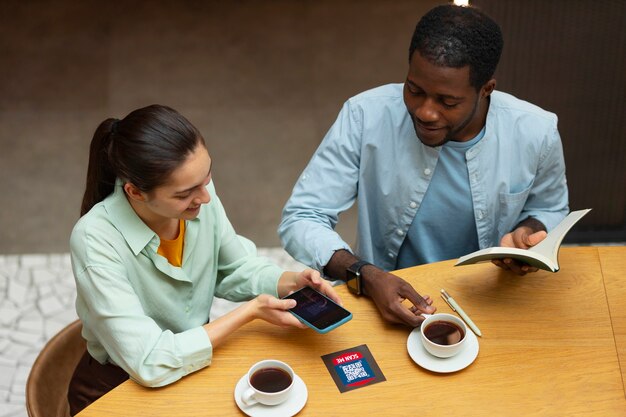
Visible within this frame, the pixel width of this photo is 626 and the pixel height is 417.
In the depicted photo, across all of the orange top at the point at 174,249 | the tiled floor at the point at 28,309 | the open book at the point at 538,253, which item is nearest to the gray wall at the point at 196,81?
the tiled floor at the point at 28,309

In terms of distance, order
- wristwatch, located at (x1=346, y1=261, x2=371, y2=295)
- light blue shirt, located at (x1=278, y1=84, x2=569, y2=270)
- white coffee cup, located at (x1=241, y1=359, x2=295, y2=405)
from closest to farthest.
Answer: white coffee cup, located at (x1=241, y1=359, x2=295, y2=405) → wristwatch, located at (x1=346, y1=261, x2=371, y2=295) → light blue shirt, located at (x1=278, y1=84, x2=569, y2=270)

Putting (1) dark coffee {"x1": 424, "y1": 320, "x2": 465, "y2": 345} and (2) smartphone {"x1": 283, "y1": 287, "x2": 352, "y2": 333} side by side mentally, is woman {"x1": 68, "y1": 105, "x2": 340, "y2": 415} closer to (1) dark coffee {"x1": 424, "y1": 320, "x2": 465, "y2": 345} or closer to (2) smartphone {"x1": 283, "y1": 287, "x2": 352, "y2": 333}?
(2) smartphone {"x1": 283, "y1": 287, "x2": 352, "y2": 333}

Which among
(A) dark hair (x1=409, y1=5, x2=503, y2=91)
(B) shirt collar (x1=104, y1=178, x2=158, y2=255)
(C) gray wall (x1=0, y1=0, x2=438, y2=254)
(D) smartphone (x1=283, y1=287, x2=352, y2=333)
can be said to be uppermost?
(A) dark hair (x1=409, y1=5, x2=503, y2=91)

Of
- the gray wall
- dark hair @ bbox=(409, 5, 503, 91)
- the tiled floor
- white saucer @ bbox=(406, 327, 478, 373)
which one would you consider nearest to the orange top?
white saucer @ bbox=(406, 327, 478, 373)

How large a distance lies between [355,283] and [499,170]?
589 millimetres

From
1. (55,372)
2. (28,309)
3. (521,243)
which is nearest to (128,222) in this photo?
(55,372)

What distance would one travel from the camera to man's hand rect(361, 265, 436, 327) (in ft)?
5.92

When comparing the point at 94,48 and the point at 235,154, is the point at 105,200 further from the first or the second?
the point at 94,48

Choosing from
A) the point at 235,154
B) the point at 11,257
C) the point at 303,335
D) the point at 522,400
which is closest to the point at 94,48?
the point at 235,154

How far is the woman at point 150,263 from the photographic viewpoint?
67.4 inches

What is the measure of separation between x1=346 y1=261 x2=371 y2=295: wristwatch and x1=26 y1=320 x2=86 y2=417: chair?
2.28 ft

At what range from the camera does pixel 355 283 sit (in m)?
1.94

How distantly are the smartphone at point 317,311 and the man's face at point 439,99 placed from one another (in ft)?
1.80

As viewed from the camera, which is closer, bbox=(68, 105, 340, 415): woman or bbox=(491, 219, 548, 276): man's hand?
bbox=(68, 105, 340, 415): woman
